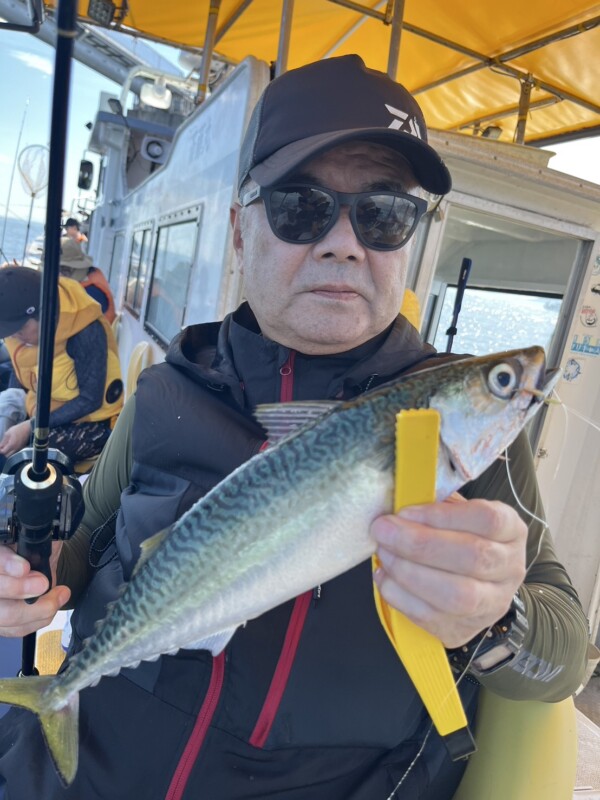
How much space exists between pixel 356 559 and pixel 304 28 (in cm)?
535

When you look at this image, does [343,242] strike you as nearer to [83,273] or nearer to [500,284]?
[500,284]

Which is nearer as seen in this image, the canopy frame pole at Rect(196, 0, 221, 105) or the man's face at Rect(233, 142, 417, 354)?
the man's face at Rect(233, 142, 417, 354)

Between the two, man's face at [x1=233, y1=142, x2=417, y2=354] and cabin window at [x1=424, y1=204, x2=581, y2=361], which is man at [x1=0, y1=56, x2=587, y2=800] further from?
cabin window at [x1=424, y1=204, x2=581, y2=361]

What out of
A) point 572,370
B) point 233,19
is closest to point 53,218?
point 572,370

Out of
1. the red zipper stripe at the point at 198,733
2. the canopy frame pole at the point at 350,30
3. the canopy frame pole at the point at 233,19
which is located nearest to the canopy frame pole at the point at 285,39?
the canopy frame pole at the point at 350,30

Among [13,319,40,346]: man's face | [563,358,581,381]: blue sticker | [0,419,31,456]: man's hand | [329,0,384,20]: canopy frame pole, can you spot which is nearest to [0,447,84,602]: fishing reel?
[0,419,31,456]: man's hand

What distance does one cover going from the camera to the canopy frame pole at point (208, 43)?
4719 millimetres

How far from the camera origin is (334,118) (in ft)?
5.09

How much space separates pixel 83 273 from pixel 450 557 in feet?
24.0

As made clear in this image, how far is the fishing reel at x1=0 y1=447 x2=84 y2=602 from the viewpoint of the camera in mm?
1448

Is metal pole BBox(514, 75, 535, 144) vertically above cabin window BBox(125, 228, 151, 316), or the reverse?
metal pole BBox(514, 75, 535, 144)

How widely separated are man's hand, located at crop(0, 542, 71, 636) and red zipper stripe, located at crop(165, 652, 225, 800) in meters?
0.52

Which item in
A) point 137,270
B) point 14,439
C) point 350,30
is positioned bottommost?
point 14,439

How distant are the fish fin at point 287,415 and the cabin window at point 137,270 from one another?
22.4ft
